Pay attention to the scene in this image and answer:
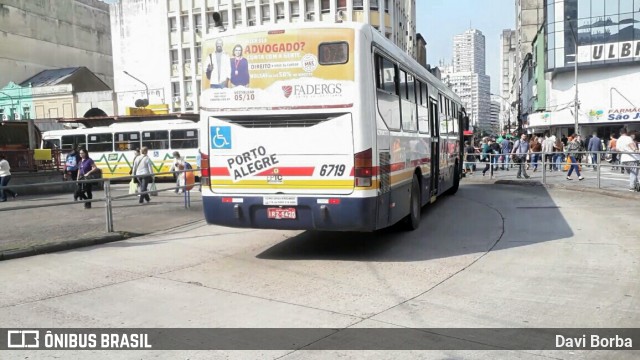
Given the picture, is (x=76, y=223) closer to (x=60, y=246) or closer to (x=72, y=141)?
(x=60, y=246)

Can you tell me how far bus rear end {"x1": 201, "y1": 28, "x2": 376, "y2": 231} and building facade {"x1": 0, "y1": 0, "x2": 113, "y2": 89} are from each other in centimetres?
6615

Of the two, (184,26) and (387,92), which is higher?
(184,26)

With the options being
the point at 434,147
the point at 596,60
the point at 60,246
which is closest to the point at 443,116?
the point at 434,147

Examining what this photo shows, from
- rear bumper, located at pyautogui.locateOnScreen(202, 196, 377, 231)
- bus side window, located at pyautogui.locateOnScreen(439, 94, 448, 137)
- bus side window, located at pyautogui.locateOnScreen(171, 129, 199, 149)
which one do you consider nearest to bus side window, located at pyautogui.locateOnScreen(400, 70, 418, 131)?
rear bumper, located at pyautogui.locateOnScreen(202, 196, 377, 231)

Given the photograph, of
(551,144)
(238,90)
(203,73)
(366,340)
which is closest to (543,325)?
(366,340)

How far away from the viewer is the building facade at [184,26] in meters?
52.0

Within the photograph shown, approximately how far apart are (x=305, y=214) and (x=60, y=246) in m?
4.45

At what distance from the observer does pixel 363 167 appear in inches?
306

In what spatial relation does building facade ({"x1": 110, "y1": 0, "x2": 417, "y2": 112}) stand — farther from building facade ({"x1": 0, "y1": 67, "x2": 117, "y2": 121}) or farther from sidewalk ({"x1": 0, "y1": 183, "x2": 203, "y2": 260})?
sidewalk ({"x1": 0, "y1": 183, "x2": 203, "y2": 260})

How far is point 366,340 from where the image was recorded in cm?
497

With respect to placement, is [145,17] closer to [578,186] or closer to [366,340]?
[578,186]

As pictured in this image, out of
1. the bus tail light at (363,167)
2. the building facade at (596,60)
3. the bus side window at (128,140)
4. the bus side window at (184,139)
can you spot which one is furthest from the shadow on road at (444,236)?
the building facade at (596,60)

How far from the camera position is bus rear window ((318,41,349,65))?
7762 millimetres

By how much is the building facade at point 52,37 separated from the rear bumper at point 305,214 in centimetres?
6633
